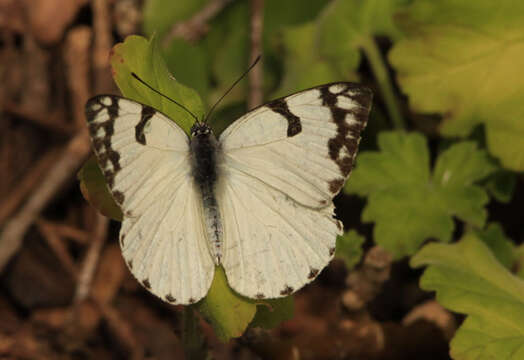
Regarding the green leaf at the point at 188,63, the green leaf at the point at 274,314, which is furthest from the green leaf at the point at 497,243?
the green leaf at the point at 188,63

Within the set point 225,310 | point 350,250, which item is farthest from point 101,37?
point 225,310

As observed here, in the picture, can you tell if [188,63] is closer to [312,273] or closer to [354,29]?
[354,29]

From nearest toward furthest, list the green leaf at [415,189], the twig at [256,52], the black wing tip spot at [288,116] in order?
the black wing tip spot at [288,116]
the green leaf at [415,189]
the twig at [256,52]

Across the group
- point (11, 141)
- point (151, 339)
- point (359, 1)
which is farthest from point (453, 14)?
point (11, 141)

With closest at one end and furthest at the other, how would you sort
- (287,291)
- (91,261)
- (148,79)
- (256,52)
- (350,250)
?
(287,291) < (148,79) < (350,250) < (91,261) < (256,52)

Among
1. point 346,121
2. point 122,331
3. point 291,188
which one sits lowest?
point 122,331

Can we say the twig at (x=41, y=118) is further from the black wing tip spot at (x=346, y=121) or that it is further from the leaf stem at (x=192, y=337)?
the black wing tip spot at (x=346, y=121)
